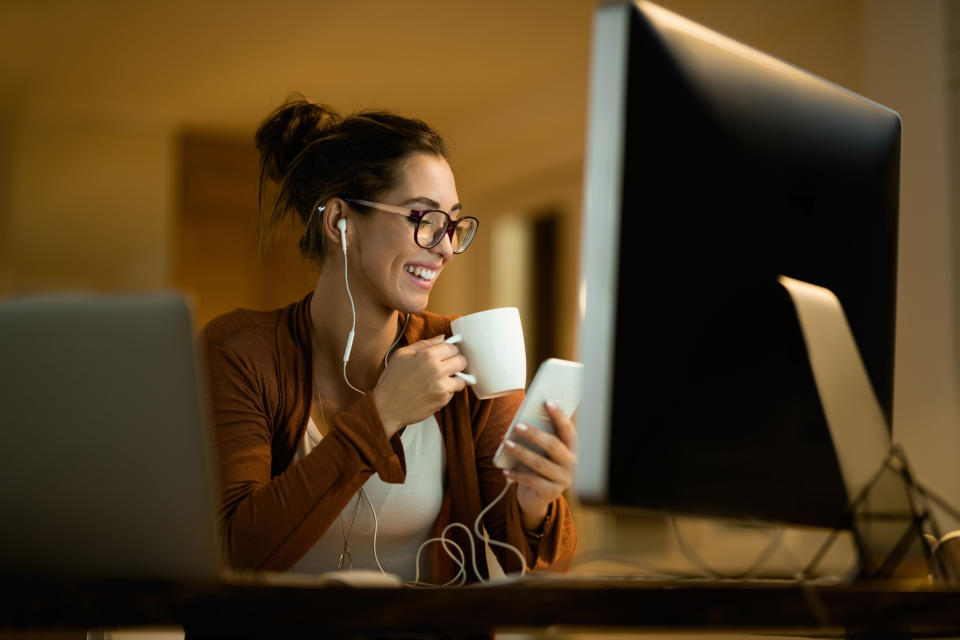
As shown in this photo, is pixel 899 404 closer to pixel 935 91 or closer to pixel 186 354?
pixel 935 91

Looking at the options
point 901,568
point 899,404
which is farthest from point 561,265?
point 901,568

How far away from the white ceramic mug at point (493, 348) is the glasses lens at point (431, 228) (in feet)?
0.76

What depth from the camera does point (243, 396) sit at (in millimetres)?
1285

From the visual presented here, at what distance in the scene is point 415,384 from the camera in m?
1.18

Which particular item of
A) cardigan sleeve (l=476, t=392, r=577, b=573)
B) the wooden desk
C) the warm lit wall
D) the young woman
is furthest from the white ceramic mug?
the warm lit wall

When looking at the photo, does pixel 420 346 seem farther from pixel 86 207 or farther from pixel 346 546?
pixel 86 207

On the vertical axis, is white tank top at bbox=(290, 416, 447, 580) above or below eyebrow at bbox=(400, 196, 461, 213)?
below

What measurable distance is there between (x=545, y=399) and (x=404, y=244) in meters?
0.54

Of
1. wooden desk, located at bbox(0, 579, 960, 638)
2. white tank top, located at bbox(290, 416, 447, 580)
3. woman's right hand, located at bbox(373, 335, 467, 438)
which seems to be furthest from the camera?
white tank top, located at bbox(290, 416, 447, 580)

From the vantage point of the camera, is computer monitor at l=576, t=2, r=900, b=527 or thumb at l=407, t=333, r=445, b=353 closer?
computer monitor at l=576, t=2, r=900, b=527

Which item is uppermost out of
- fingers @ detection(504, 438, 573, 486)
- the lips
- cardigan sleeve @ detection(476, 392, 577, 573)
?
the lips

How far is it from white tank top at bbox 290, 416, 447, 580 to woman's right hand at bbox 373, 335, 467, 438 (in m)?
0.21

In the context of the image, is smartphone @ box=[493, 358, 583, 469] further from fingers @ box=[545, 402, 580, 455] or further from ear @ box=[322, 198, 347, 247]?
ear @ box=[322, 198, 347, 247]

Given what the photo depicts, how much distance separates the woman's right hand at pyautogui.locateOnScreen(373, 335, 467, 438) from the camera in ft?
3.83
